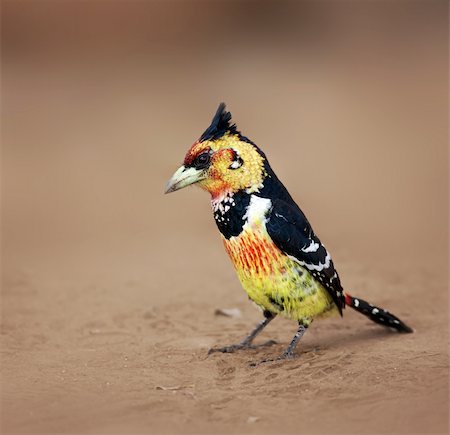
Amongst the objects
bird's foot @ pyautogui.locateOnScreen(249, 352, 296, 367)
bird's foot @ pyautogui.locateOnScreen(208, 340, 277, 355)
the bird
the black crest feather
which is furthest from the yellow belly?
the black crest feather

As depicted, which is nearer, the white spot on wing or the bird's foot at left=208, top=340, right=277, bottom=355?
the white spot on wing

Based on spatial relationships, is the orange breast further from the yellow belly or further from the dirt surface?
the dirt surface

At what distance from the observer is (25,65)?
17375mm

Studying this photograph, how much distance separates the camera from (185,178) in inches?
194

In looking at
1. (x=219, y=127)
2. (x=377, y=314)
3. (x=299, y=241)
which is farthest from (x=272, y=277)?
(x=377, y=314)

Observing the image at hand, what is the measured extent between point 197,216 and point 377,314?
17.6 feet

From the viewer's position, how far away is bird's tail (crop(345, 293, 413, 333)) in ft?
17.9

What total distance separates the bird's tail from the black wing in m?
0.35

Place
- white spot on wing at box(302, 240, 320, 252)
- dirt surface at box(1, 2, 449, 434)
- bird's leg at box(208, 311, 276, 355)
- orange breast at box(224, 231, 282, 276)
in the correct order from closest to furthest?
dirt surface at box(1, 2, 449, 434) < orange breast at box(224, 231, 282, 276) < white spot on wing at box(302, 240, 320, 252) < bird's leg at box(208, 311, 276, 355)

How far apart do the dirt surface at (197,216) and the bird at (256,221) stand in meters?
0.47

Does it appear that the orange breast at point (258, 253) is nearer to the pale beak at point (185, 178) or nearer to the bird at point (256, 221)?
the bird at point (256, 221)

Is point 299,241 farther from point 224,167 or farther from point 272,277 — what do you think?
point 224,167

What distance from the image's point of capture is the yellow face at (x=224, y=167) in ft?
16.0

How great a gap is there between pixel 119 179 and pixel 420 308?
679cm
